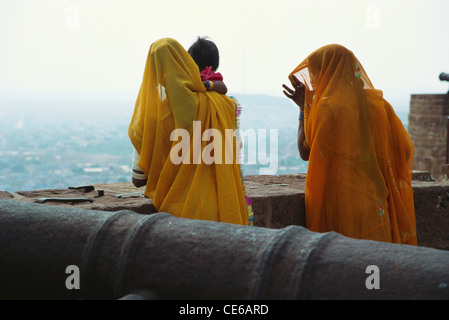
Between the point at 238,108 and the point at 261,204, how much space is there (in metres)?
0.73

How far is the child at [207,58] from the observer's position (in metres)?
3.34

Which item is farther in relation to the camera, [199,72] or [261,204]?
[261,204]

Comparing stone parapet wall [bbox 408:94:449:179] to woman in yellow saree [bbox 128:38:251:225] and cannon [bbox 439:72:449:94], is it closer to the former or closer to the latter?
cannon [bbox 439:72:449:94]

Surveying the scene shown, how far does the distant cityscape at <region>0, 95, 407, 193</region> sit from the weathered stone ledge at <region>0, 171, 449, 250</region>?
1772 centimetres

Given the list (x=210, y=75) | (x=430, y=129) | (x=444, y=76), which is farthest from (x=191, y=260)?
(x=430, y=129)

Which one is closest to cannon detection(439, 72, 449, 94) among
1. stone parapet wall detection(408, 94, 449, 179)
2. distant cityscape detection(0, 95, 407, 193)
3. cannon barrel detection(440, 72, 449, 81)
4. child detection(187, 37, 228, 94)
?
cannon barrel detection(440, 72, 449, 81)

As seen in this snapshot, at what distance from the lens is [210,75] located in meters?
3.34

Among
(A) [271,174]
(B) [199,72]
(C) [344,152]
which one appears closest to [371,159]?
(C) [344,152]

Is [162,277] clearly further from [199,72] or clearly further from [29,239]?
[199,72]

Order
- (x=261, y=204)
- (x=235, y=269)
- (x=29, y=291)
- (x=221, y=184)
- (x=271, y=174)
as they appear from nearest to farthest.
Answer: (x=235, y=269) < (x=29, y=291) < (x=221, y=184) < (x=261, y=204) < (x=271, y=174)

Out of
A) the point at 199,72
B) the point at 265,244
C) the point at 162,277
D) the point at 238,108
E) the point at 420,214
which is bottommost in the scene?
the point at 420,214

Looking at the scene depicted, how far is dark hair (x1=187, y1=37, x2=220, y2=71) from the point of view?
3.38 metres

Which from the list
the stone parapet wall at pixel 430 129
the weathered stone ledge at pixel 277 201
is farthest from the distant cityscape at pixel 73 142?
the weathered stone ledge at pixel 277 201

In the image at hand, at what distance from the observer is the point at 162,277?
1789mm
